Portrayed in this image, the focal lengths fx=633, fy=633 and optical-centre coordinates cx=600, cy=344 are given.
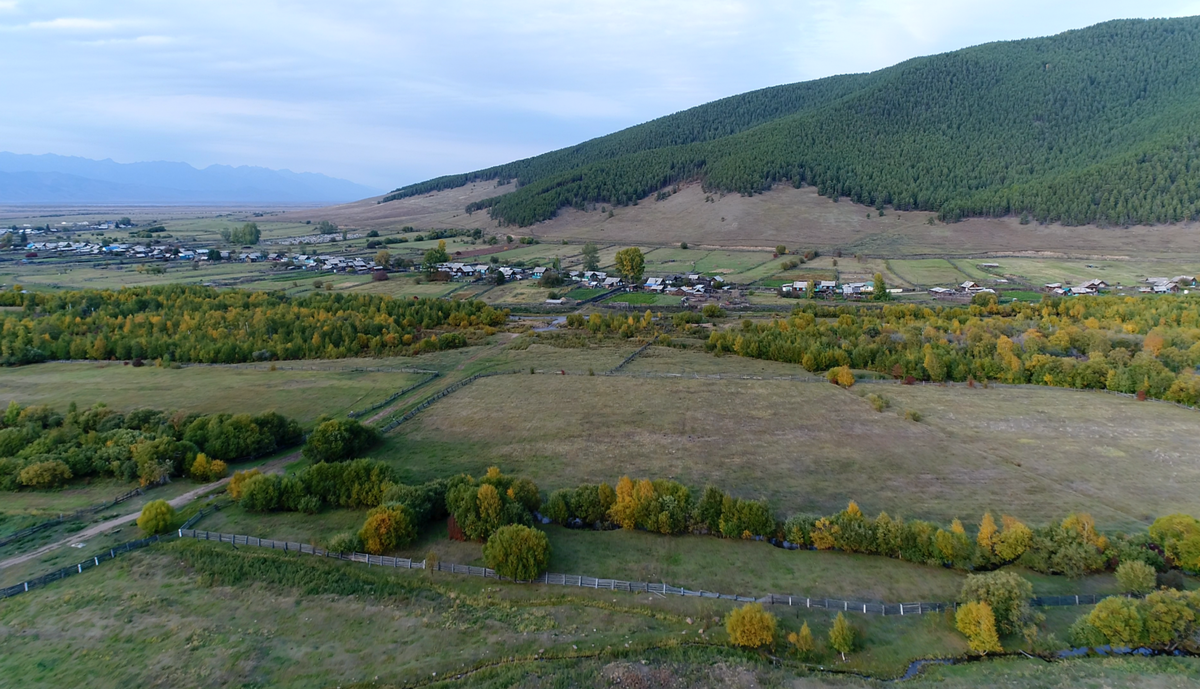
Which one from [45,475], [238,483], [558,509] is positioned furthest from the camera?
[45,475]

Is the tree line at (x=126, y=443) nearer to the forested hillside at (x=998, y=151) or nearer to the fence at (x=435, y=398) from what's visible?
the fence at (x=435, y=398)

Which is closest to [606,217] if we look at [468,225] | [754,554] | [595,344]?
[468,225]

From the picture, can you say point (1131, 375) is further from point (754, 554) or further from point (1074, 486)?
point (754, 554)

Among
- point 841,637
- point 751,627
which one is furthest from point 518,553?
point 841,637

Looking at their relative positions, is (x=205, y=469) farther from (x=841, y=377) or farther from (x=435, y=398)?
(x=841, y=377)

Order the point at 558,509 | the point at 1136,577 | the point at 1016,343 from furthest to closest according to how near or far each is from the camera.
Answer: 1. the point at 1016,343
2. the point at 558,509
3. the point at 1136,577

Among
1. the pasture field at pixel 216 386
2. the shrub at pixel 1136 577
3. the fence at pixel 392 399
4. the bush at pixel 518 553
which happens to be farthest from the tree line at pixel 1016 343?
the bush at pixel 518 553
